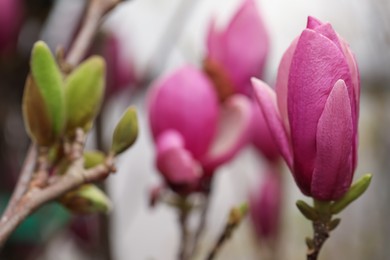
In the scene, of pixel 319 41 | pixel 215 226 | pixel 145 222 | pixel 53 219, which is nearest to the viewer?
pixel 319 41

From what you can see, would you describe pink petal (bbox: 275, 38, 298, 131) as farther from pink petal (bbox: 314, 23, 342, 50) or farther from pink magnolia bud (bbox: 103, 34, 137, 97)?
pink magnolia bud (bbox: 103, 34, 137, 97)

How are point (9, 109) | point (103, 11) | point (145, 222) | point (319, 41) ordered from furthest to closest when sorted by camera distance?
point (145, 222), point (9, 109), point (103, 11), point (319, 41)

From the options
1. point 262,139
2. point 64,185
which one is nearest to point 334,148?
point 64,185

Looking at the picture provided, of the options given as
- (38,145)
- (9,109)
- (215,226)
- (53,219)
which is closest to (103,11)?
(38,145)

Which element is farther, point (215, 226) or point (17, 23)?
point (215, 226)

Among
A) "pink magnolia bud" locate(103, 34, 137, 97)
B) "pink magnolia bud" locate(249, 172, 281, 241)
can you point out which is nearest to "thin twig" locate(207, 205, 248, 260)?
"pink magnolia bud" locate(249, 172, 281, 241)

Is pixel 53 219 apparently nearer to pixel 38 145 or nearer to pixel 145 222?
pixel 38 145

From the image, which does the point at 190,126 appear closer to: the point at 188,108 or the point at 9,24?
the point at 188,108
